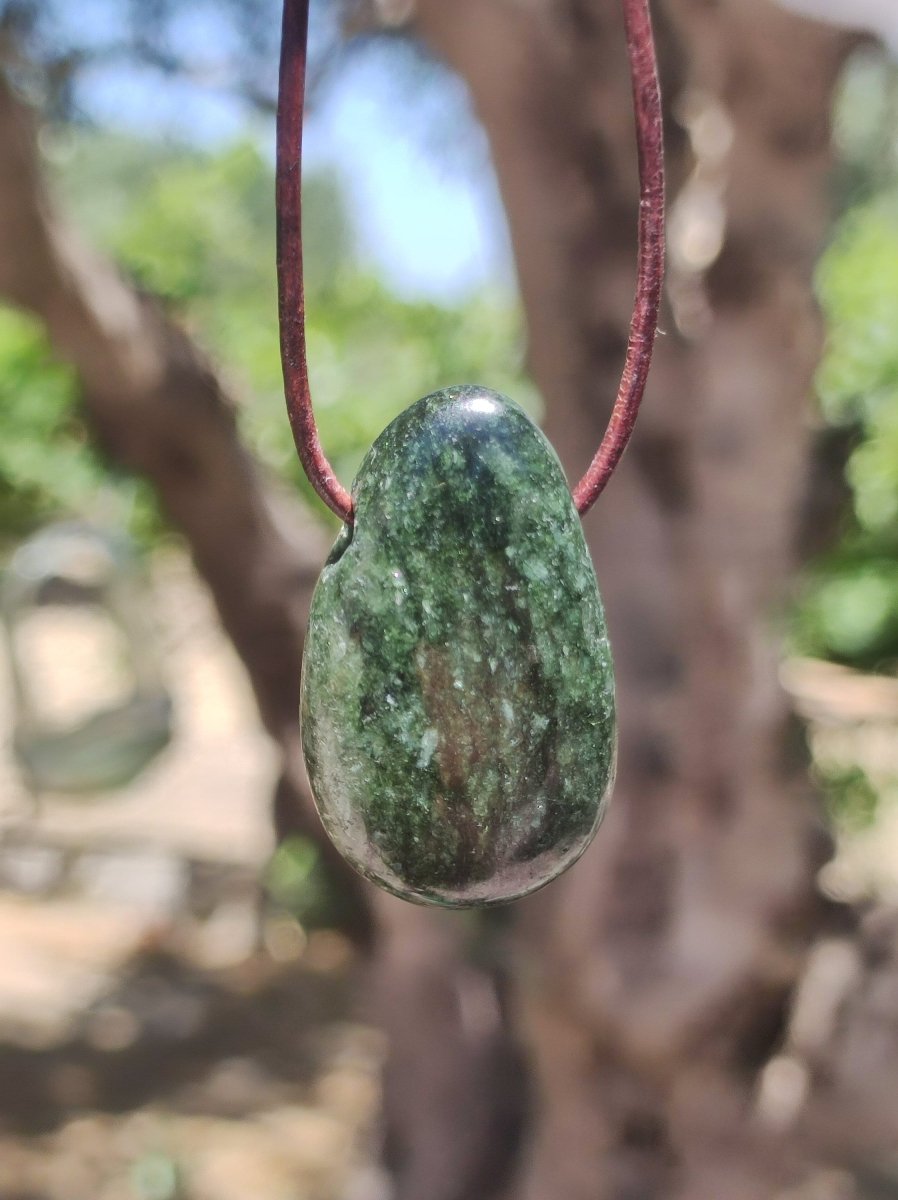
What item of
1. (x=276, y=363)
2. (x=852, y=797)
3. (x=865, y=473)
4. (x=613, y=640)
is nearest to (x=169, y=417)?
(x=613, y=640)

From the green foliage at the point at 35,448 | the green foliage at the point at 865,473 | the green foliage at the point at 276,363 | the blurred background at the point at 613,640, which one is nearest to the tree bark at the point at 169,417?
the blurred background at the point at 613,640

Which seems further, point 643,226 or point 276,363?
point 276,363

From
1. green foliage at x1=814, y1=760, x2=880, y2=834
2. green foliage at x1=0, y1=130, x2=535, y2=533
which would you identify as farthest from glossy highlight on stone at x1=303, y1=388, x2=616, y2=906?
green foliage at x1=0, y1=130, x2=535, y2=533

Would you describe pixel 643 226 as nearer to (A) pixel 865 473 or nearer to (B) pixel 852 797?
(B) pixel 852 797

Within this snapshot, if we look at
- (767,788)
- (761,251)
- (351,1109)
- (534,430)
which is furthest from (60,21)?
(351,1109)

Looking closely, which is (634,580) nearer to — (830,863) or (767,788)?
(767,788)

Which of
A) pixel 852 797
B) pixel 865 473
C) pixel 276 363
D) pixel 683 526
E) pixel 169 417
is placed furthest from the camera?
pixel 276 363
